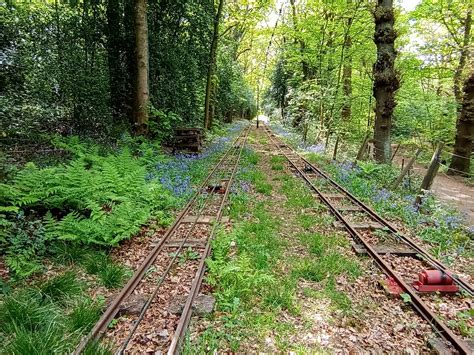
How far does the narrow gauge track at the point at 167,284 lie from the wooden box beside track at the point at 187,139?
20.8ft

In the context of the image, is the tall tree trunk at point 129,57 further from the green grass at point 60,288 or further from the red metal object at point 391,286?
the red metal object at point 391,286

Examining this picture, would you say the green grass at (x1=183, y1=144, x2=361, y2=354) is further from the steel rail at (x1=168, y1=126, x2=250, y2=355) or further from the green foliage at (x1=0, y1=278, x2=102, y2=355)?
the green foliage at (x1=0, y1=278, x2=102, y2=355)

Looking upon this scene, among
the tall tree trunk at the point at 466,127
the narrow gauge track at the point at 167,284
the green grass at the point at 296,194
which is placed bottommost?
the narrow gauge track at the point at 167,284

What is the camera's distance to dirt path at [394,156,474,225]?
900 centimetres

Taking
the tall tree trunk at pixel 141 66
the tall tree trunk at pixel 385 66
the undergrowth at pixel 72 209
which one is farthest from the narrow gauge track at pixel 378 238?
the tall tree trunk at pixel 141 66

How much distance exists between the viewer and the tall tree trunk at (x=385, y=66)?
9.80m

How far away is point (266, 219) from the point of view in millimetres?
6477

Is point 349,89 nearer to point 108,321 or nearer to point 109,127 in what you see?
point 109,127

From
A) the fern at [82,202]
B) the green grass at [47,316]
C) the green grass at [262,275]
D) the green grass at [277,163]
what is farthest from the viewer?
the green grass at [277,163]

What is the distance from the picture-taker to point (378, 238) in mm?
5723

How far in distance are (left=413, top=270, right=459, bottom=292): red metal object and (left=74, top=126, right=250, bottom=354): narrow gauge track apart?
9.84 ft

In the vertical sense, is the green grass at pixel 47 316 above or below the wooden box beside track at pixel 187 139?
below

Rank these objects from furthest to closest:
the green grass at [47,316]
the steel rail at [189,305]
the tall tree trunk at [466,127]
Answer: the tall tree trunk at [466,127]
the steel rail at [189,305]
the green grass at [47,316]

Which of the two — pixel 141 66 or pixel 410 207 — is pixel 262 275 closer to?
pixel 410 207
